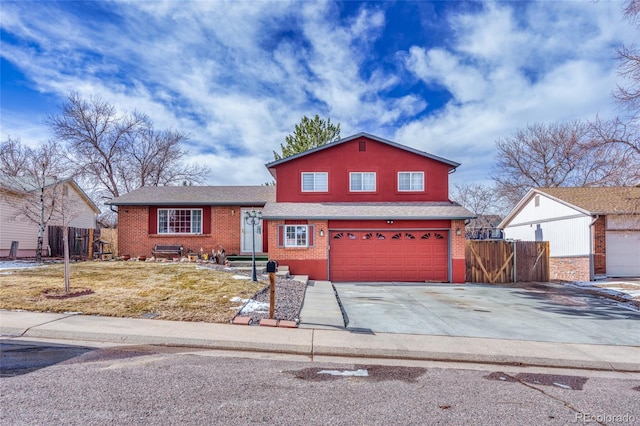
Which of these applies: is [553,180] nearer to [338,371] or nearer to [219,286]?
[219,286]

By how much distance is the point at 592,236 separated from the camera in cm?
1647

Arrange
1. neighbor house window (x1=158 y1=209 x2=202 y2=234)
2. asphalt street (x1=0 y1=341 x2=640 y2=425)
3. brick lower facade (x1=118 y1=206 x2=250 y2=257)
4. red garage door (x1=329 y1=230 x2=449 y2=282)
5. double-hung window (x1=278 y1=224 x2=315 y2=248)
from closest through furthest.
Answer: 1. asphalt street (x1=0 y1=341 x2=640 y2=425)
2. double-hung window (x1=278 y1=224 x2=315 y2=248)
3. red garage door (x1=329 y1=230 x2=449 y2=282)
4. brick lower facade (x1=118 y1=206 x2=250 y2=257)
5. neighbor house window (x1=158 y1=209 x2=202 y2=234)

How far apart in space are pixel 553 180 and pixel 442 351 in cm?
3077

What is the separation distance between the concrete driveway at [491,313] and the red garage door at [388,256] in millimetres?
1389

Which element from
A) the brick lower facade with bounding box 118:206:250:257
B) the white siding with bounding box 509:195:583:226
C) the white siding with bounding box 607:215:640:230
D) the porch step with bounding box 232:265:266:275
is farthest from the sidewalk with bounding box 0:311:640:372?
the white siding with bounding box 509:195:583:226

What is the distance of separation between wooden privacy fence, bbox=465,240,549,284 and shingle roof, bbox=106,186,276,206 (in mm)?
9698

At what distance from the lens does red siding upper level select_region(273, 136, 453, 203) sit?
17.1 meters

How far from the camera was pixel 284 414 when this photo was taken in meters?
3.70

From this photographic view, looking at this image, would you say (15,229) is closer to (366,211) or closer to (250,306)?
(250,306)

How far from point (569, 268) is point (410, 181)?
8.61 m

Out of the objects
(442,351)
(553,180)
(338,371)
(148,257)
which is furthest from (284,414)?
(553,180)

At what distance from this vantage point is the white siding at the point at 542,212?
18234 millimetres

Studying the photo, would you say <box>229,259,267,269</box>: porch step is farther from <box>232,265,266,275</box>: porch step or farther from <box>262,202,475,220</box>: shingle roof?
<box>262,202,475,220</box>: shingle roof

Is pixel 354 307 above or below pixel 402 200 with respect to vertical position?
below
